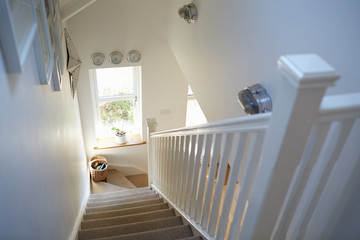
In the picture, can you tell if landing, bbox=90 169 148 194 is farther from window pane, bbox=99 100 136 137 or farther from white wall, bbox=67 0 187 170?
window pane, bbox=99 100 136 137

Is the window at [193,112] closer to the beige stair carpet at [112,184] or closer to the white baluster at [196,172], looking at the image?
the beige stair carpet at [112,184]

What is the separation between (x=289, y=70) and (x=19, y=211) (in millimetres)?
1104

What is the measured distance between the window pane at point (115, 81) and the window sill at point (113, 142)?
33.5 inches

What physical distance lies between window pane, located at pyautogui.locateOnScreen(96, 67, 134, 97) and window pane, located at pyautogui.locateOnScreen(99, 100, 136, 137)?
20 centimetres

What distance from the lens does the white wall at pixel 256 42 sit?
1168mm

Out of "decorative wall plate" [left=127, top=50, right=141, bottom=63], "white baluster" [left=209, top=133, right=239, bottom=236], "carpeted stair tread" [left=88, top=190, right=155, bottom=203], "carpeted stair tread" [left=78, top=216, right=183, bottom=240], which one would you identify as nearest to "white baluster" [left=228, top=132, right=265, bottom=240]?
"white baluster" [left=209, top=133, right=239, bottom=236]

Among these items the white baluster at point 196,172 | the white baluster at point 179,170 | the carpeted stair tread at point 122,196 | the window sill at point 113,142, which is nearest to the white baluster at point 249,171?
the white baluster at point 196,172

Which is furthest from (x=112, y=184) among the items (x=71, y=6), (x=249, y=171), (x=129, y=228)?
(x=249, y=171)

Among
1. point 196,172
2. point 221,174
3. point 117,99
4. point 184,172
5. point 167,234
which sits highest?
point 221,174

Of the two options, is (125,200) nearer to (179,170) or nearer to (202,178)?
(179,170)

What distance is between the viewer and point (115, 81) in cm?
484

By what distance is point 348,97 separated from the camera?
79cm

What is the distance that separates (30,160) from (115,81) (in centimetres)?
363

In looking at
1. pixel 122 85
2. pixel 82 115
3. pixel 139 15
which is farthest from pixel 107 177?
pixel 139 15
